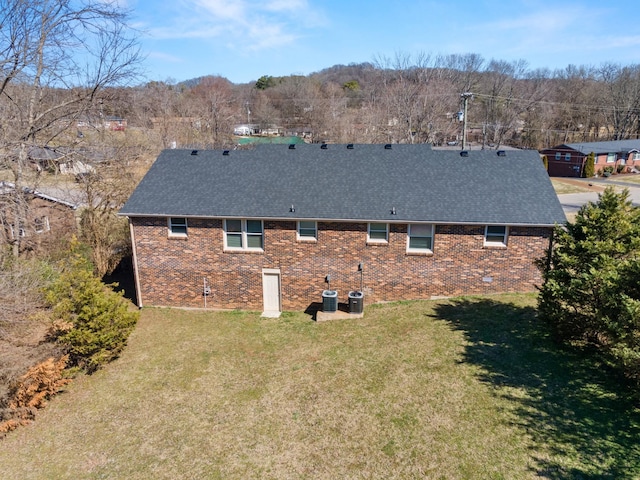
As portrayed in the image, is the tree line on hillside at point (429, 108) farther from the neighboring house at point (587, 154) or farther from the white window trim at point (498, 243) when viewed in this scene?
the white window trim at point (498, 243)

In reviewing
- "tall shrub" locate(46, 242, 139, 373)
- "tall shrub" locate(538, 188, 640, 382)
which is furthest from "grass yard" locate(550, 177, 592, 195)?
"tall shrub" locate(46, 242, 139, 373)

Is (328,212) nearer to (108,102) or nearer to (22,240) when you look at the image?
(108,102)

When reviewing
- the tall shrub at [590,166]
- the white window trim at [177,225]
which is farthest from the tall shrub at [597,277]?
the tall shrub at [590,166]

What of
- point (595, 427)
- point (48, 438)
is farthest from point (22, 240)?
point (595, 427)

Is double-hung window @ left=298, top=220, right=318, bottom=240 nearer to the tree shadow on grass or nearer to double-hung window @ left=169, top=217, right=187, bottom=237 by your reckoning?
double-hung window @ left=169, top=217, right=187, bottom=237

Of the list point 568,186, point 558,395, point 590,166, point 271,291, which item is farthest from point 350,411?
point 590,166

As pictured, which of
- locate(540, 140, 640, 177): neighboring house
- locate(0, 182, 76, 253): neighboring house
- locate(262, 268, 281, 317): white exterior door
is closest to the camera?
locate(262, 268, 281, 317): white exterior door
